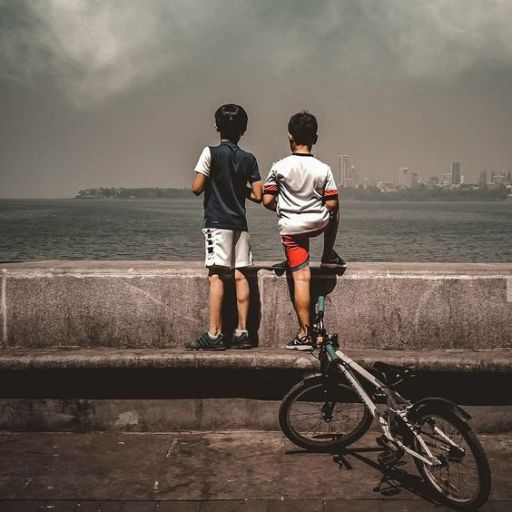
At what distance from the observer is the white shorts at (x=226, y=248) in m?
5.28

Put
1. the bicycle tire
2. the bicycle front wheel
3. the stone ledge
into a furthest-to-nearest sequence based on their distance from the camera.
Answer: the stone ledge < the bicycle front wheel < the bicycle tire

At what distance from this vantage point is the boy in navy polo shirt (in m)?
5.21

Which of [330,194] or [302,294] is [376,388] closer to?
[302,294]

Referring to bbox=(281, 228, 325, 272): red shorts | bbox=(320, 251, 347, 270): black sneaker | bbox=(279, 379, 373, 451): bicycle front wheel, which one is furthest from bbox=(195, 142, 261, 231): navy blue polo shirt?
bbox=(279, 379, 373, 451): bicycle front wheel

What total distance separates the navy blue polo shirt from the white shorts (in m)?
0.05

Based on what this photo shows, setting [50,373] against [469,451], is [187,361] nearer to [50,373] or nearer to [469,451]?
[50,373]

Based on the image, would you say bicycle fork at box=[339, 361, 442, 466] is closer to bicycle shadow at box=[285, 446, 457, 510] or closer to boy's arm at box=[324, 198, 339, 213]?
bicycle shadow at box=[285, 446, 457, 510]

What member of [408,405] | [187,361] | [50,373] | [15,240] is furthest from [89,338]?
[15,240]

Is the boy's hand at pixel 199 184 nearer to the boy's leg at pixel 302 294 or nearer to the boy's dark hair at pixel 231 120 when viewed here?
the boy's dark hair at pixel 231 120

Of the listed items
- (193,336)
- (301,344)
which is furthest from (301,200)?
(193,336)

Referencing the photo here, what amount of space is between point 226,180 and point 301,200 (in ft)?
1.83

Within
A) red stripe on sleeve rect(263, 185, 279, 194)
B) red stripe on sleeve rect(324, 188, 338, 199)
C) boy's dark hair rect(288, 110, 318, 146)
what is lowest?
red stripe on sleeve rect(324, 188, 338, 199)

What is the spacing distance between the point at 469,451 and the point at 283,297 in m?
1.90

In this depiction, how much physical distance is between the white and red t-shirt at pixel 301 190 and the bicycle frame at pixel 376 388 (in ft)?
2.60
